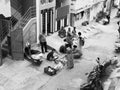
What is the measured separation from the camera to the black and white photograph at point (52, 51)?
14.2 m

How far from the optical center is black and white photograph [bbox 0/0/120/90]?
14.2 m

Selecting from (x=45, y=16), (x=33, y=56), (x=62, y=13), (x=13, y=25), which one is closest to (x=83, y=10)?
(x=62, y=13)

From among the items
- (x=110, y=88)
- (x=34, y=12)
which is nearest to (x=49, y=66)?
(x=110, y=88)

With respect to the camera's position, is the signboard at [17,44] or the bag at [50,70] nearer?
the bag at [50,70]

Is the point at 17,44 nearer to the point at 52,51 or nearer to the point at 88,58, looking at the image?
the point at 52,51

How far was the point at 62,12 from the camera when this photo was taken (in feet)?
79.7

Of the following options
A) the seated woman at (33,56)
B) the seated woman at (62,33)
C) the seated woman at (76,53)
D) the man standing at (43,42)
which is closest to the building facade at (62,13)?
the seated woman at (62,33)

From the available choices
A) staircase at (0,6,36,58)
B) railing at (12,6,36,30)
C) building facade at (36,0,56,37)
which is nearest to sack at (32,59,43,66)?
staircase at (0,6,36,58)

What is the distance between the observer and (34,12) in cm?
1928

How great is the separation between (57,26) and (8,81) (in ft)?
36.9

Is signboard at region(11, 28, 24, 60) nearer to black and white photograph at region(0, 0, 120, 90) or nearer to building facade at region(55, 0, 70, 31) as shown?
black and white photograph at region(0, 0, 120, 90)

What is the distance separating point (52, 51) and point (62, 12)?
8.01 metres

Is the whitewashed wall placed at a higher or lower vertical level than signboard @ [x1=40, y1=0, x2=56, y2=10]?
lower

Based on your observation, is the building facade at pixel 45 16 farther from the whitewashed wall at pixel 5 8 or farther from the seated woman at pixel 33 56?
the seated woman at pixel 33 56
